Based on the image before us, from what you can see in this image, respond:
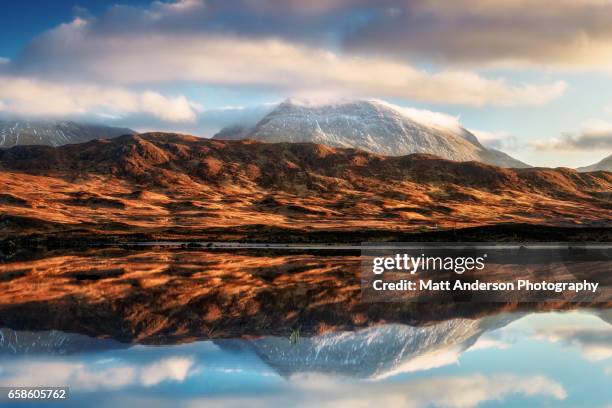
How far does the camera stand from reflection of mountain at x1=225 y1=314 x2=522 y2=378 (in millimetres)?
22734

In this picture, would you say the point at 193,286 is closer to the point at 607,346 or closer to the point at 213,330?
the point at 213,330

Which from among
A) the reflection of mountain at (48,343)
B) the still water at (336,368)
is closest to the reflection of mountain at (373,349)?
the still water at (336,368)

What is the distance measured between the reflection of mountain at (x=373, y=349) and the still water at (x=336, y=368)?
54mm

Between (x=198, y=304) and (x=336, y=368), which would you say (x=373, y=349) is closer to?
(x=336, y=368)

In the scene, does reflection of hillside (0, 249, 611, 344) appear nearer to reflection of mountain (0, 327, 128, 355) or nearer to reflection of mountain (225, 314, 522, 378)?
reflection of mountain (0, 327, 128, 355)

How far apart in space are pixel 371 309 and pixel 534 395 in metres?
16.9

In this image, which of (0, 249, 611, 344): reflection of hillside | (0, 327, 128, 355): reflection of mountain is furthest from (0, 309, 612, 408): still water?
(0, 249, 611, 344): reflection of hillside

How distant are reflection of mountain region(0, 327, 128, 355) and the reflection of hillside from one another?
1.07m

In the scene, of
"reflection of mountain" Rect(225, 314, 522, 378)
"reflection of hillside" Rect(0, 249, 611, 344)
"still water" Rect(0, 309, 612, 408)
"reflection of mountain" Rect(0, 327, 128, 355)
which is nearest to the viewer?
"still water" Rect(0, 309, 612, 408)

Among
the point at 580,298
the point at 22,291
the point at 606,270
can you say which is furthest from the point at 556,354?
the point at 606,270

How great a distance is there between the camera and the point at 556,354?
25.2 m

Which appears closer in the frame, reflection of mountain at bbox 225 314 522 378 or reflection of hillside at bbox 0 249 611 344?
reflection of mountain at bbox 225 314 522 378

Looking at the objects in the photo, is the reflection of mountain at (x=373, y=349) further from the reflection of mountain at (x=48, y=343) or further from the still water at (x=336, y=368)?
the reflection of mountain at (x=48, y=343)

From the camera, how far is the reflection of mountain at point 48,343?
2498cm
